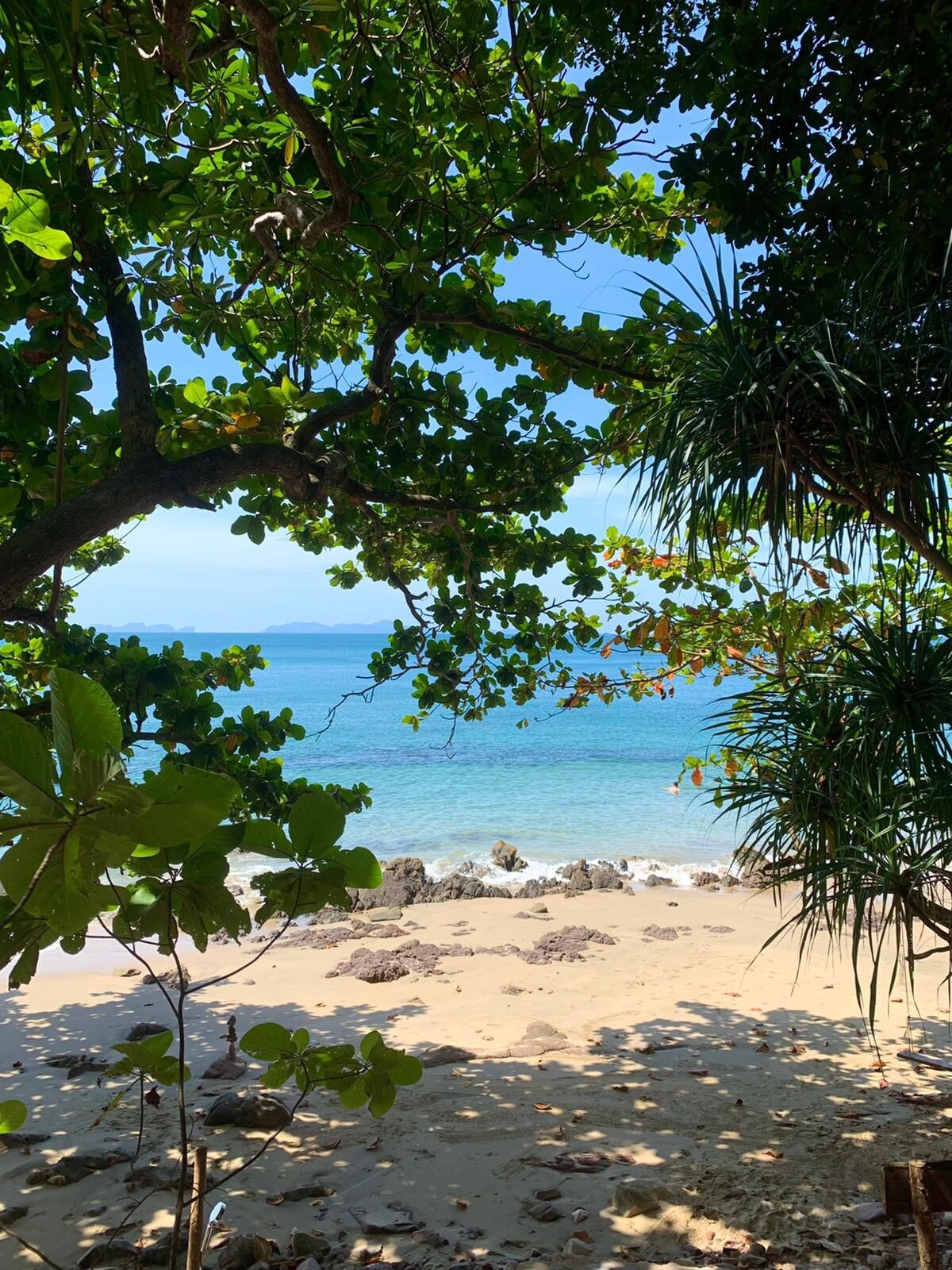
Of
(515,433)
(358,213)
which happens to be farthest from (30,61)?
(515,433)

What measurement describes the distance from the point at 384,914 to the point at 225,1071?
205 inches

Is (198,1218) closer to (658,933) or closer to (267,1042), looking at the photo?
(267,1042)

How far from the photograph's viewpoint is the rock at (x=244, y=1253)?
283cm

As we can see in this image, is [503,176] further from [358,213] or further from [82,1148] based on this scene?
[82,1148]

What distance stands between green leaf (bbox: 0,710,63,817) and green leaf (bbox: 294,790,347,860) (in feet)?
1.50

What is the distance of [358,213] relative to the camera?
128 inches

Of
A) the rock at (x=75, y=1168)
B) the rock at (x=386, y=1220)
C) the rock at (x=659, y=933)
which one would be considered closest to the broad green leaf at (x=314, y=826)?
the rock at (x=386, y=1220)

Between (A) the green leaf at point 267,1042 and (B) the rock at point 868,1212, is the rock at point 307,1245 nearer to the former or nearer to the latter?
(B) the rock at point 868,1212

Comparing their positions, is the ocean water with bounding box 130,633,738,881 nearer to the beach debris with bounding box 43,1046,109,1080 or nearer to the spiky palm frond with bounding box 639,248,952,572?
the spiky palm frond with bounding box 639,248,952,572

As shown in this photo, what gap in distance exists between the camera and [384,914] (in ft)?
33.8

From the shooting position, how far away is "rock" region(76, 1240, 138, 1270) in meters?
2.76

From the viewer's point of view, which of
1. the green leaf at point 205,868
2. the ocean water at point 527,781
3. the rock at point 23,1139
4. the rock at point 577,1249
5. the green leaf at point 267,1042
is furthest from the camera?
the ocean water at point 527,781

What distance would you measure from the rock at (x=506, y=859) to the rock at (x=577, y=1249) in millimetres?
11356

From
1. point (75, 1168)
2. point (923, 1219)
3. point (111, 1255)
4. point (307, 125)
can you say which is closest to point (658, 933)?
point (75, 1168)
